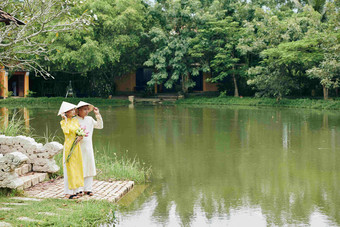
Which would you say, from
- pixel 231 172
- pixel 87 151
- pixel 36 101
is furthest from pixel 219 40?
pixel 87 151

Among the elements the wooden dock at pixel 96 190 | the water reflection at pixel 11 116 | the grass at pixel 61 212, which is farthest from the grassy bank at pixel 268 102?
the grass at pixel 61 212

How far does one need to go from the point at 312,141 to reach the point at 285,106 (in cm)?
1466

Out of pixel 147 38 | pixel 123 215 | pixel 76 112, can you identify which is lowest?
pixel 123 215

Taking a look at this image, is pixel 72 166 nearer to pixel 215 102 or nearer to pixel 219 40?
pixel 215 102

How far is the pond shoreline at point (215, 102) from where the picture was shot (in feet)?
86.7

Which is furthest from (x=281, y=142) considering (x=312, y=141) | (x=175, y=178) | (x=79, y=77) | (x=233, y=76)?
(x=79, y=77)

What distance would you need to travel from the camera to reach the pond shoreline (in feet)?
86.7

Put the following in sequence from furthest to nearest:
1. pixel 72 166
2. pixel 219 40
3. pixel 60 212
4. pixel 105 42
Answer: pixel 219 40
pixel 105 42
pixel 72 166
pixel 60 212

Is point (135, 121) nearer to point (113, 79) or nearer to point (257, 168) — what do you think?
point (257, 168)

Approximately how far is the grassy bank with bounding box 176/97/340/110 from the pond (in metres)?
9.15

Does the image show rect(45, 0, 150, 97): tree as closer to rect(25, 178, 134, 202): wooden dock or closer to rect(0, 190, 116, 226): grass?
rect(25, 178, 134, 202): wooden dock

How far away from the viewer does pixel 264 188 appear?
25.4 feet

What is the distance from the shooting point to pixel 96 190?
7.08m

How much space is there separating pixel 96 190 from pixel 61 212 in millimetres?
1394
